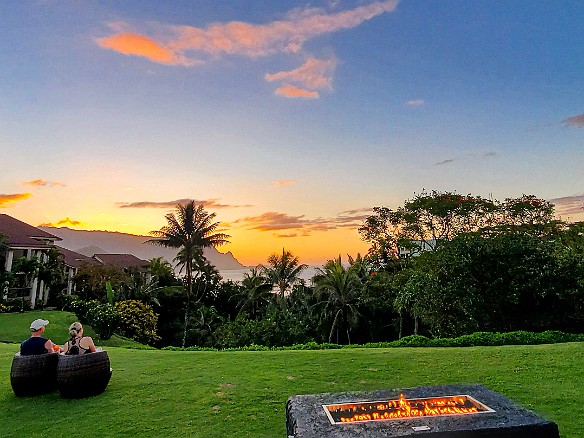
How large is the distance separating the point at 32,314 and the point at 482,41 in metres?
23.7

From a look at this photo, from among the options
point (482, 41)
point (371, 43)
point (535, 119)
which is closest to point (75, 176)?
point (371, 43)

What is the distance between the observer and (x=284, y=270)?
28641 mm

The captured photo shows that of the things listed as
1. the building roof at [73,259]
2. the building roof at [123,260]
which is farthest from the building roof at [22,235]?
the building roof at [123,260]

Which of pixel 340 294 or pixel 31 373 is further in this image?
pixel 340 294

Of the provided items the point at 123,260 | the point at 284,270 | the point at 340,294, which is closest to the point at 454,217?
the point at 340,294

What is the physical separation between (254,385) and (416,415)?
3377 millimetres

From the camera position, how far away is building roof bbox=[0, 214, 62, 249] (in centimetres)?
2823

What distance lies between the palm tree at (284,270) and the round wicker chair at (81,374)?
22.3 metres

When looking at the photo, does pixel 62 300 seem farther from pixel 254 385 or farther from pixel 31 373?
pixel 254 385

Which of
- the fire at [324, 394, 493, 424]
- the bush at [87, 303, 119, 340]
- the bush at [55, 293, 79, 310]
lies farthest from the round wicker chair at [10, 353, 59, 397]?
the bush at [55, 293, 79, 310]

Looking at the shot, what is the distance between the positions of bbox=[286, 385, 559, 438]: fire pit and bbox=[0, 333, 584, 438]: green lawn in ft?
3.82

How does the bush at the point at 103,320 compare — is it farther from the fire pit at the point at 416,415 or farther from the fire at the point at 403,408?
the fire at the point at 403,408

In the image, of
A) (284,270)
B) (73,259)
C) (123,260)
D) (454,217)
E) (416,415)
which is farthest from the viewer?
(123,260)

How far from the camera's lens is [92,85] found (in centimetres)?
1214
